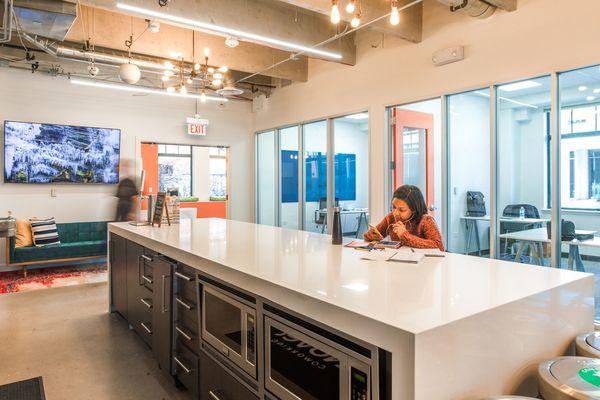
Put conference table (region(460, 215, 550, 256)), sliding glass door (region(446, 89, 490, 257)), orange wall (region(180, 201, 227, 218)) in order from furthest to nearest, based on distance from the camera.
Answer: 1. orange wall (region(180, 201, 227, 218))
2. sliding glass door (region(446, 89, 490, 257))
3. conference table (region(460, 215, 550, 256))

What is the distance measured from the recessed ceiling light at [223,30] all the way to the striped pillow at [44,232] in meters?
4.08

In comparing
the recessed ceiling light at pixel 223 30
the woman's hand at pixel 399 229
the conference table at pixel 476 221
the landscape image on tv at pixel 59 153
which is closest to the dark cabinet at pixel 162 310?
the woman's hand at pixel 399 229

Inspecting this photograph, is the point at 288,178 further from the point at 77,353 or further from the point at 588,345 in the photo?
the point at 588,345

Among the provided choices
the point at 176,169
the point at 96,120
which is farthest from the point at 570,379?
the point at 176,169

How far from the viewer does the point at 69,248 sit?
6059 mm

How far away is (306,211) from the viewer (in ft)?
23.8

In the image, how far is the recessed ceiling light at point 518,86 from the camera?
14.0 ft

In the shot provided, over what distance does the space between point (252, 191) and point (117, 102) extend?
314 centimetres

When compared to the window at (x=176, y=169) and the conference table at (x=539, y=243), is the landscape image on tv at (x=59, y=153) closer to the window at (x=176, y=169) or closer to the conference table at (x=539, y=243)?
the window at (x=176, y=169)

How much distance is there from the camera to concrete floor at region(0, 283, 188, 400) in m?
2.59

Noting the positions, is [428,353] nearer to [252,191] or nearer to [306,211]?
[306,211]

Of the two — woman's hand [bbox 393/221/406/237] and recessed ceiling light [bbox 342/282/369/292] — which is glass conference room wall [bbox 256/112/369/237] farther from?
recessed ceiling light [bbox 342/282/369/292]

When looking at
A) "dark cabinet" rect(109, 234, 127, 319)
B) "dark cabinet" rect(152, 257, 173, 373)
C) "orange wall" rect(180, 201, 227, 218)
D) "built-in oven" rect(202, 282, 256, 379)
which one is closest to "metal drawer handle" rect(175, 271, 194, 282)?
"dark cabinet" rect(152, 257, 173, 373)

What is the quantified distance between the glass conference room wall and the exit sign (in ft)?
4.12
